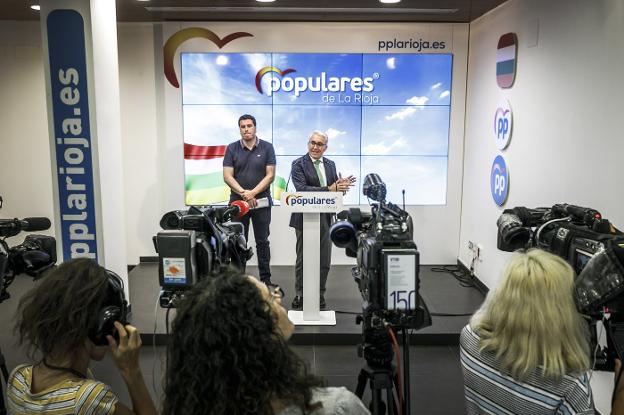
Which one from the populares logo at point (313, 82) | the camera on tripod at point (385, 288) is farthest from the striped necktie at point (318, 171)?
the camera on tripod at point (385, 288)

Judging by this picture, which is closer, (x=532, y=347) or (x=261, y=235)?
(x=532, y=347)

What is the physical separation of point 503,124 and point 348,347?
2296 millimetres

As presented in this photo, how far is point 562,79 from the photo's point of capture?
3330 millimetres

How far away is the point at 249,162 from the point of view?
462 centimetres

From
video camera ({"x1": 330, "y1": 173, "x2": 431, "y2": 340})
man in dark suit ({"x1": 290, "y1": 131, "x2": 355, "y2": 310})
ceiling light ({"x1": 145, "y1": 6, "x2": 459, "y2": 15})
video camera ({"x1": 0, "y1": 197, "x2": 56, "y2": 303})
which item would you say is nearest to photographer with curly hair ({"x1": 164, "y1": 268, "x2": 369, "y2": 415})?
video camera ({"x1": 330, "y1": 173, "x2": 431, "y2": 340})

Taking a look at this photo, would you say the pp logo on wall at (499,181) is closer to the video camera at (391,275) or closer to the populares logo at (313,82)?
the populares logo at (313,82)

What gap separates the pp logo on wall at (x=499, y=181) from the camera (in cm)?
429

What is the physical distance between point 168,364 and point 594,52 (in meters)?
2.99

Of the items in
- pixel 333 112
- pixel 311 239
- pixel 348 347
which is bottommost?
pixel 348 347

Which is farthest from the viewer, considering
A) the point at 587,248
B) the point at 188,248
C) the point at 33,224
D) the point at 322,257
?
the point at 322,257

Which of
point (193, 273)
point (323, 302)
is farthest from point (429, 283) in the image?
point (193, 273)

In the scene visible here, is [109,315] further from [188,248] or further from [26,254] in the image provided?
[26,254]

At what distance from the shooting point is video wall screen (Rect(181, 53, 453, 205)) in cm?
532

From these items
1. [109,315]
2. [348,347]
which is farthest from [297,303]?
[109,315]
